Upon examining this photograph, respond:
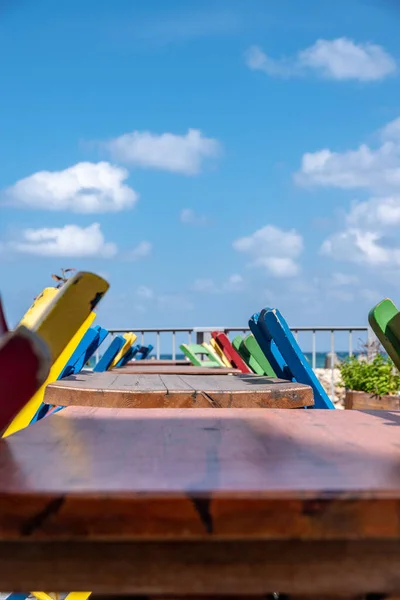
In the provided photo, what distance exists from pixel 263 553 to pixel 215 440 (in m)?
0.29

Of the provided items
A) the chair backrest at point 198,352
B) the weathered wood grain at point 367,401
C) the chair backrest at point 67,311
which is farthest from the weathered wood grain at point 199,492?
the weathered wood grain at point 367,401

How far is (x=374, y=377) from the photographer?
6.32 m

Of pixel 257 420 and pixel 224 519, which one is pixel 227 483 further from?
pixel 257 420

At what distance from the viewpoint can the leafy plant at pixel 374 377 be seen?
6.23 metres

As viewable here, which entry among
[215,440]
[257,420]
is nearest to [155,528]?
[215,440]

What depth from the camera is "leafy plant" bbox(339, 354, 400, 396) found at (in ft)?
20.5

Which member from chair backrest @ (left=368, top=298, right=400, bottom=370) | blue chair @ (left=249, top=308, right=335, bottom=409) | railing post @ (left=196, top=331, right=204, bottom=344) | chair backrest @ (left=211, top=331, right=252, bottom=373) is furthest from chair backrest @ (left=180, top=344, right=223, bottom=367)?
chair backrest @ (left=368, top=298, right=400, bottom=370)

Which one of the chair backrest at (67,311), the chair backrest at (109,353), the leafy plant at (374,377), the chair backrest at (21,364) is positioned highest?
the leafy plant at (374,377)

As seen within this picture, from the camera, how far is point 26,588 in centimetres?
61

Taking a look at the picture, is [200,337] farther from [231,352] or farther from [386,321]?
[386,321]

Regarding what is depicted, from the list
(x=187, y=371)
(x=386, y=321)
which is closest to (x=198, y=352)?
(x=187, y=371)

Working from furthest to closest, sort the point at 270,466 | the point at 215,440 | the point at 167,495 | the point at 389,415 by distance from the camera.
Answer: the point at 389,415 < the point at 215,440 < the point at 270,466 < the point at 167,495

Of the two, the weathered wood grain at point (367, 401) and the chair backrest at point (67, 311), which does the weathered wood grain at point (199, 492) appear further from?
the weathered wood grain at point (367, 401)

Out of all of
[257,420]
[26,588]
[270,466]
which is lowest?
[26,588]
